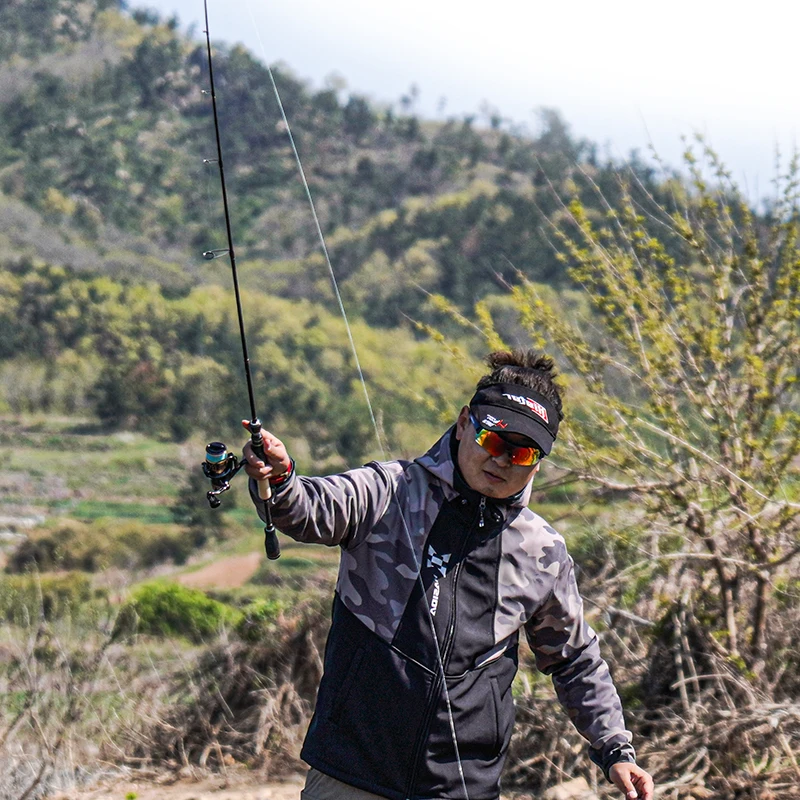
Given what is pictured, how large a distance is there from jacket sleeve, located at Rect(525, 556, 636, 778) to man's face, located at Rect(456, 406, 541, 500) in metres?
0.30

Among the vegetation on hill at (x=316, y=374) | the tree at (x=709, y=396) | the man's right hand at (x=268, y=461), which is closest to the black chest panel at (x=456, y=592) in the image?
the man's right hand at (x=268, y=461)

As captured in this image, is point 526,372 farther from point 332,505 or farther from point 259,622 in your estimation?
point 259,622

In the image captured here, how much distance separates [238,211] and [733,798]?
41.3m

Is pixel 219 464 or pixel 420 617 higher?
pixel 219 464

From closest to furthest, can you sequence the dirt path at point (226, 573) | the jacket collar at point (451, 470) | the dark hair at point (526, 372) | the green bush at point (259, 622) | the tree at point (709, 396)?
the jacket collar at point (451, 470) → the dark hair at point (526, 372) → the tree at point (709, 396) → the green bush at point (259, 622) → the dirt path at point (226, 573)

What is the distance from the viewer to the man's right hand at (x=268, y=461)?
8.39ft

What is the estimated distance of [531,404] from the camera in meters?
2.89

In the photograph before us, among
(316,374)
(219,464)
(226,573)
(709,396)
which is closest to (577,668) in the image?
(219,464)

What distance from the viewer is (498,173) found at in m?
50.0

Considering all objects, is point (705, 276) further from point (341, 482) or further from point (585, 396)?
point (341, 482)

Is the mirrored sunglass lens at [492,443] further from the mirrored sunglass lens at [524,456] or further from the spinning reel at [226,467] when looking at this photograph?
the spinning reel at [226,467]

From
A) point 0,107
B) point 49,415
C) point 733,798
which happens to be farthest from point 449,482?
point 0,107

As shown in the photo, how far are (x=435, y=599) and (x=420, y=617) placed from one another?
6 cm

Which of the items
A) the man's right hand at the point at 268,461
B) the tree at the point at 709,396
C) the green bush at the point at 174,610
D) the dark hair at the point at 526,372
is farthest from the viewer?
the green bush at the point at 174,610
